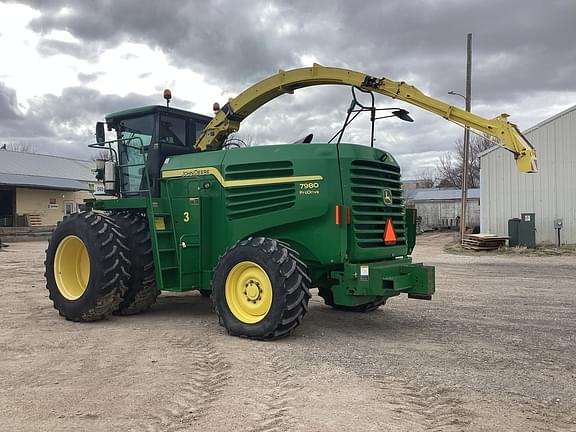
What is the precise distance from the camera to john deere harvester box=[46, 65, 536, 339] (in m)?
6.75

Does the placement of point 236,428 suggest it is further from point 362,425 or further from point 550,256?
point 550,256

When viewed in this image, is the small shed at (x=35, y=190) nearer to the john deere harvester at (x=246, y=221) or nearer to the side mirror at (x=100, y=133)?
the side mirror at (x=100, y=133)

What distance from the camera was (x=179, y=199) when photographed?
808 centimetres

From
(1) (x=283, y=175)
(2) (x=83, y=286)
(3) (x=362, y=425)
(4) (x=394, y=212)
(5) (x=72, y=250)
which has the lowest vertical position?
(3) (x=362, y=425)

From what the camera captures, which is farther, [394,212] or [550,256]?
[550,256]

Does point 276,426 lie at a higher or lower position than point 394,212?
lower

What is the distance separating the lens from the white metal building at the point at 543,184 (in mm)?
22031

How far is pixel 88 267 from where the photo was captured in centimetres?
845

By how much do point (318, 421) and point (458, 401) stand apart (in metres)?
1.25

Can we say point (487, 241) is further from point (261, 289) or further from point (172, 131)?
point (261, 289)

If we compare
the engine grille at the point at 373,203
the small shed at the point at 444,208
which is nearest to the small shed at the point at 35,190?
the small shed at the point at 444,208

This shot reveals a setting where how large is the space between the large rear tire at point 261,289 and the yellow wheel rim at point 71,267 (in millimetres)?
2583

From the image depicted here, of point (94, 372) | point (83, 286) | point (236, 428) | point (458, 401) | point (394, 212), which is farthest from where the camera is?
point (83, 286)

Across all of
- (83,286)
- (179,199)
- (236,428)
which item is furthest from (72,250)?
(236,428)
